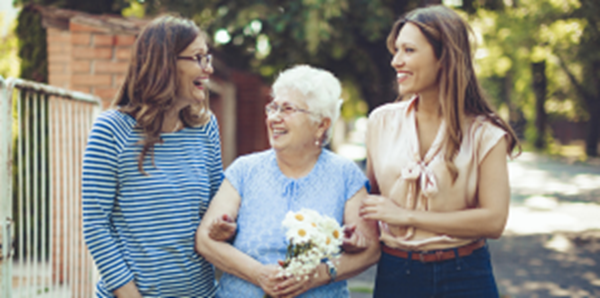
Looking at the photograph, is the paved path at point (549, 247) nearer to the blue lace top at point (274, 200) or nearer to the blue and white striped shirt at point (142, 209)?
the blue lace top at point (274, 200)

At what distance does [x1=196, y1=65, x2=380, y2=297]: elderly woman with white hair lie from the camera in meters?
2.24

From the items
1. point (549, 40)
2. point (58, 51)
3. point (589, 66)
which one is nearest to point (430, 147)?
point (58, 51)

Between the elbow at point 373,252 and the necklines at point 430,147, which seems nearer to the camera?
the necklines at point 430,147

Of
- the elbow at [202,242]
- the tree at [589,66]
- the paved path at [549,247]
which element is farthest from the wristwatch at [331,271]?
the tree at [589,66]

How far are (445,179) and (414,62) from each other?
0.53 m

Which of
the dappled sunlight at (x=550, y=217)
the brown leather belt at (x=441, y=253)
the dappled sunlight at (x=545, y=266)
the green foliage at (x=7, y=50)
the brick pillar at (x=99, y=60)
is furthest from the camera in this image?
the green foliage at (x=7, y=50)

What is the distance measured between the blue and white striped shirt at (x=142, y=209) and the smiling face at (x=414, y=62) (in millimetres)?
1034

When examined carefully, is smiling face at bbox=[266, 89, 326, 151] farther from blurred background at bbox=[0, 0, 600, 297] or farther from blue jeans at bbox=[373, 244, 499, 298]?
blurred background at bbox=[0, 0, 600, 297]

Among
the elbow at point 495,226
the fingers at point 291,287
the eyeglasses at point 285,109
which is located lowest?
the fingers at point 291,287

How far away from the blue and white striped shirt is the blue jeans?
0.94 m

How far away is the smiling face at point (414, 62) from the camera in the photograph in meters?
2.15

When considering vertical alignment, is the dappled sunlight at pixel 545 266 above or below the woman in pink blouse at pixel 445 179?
below

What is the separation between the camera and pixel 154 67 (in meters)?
2.21

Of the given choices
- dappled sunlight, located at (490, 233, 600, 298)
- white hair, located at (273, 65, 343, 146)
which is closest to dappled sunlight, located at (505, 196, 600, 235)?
dappled sunlight, located at (490, 233, 600, 298)
